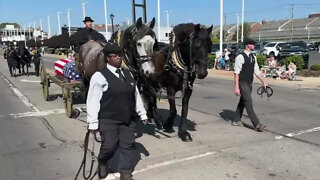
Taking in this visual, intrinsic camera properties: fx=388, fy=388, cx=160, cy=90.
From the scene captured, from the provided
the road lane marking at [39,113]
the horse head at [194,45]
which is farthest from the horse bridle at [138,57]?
the road lane marking at [39,113]

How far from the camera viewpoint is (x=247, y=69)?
816 centimetres

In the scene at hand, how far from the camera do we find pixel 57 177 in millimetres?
5633

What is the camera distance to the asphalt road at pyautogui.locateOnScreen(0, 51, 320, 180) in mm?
5703

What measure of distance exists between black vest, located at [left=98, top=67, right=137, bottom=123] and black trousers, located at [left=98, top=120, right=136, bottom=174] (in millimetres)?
100

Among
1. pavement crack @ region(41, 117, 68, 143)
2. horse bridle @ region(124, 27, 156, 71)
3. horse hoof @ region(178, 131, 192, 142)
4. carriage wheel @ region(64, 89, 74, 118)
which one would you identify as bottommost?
pavement crack @ region(41, 117, 68, 143)

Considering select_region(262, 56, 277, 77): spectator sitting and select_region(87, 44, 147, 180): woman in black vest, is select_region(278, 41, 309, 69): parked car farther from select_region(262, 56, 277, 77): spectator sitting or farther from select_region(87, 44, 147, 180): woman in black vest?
select_region(87, 44, 147, 180): woman in black vest

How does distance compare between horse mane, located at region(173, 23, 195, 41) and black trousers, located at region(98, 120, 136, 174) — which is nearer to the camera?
black trousers, located at region(98, 120, 136, 174)

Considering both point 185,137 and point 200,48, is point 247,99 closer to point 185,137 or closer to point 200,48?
point 185,137

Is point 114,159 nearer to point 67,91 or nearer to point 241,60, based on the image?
point 241,60

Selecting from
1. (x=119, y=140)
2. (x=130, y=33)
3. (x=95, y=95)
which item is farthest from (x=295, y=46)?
(x=95, y=95)

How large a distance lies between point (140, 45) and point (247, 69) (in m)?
2.56

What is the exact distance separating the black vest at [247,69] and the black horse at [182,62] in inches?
54.6

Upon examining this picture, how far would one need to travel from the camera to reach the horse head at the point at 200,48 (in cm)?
681

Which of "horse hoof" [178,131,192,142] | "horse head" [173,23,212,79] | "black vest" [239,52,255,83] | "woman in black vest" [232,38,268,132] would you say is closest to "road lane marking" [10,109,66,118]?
"horse hoof" [178,131,192,142]
